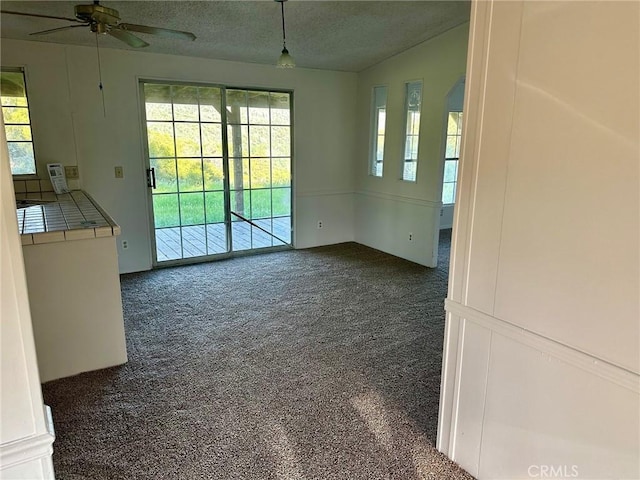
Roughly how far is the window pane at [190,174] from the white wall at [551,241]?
3.65 m

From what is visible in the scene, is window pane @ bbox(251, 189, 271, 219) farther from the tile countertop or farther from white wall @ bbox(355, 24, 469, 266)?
the tile countertop

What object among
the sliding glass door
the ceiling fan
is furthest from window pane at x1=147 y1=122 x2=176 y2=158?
the ceiling fan

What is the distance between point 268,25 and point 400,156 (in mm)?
2099

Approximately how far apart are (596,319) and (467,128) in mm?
764

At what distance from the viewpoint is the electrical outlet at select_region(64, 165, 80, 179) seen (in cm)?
396

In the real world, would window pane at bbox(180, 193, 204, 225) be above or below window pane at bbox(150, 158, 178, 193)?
below

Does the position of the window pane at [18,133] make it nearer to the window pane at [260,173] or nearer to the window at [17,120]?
the window at [17,120]

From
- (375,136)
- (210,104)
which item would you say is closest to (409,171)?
(375,136)

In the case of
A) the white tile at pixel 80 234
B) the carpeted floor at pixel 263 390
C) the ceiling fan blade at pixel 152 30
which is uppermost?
the ceiling fan blade at pixel 152 30

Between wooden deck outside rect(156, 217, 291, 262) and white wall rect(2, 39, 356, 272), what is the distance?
18 centimetres

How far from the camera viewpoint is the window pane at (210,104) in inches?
179

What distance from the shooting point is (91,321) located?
8.34ft

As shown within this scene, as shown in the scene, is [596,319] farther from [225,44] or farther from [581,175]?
[225,44]

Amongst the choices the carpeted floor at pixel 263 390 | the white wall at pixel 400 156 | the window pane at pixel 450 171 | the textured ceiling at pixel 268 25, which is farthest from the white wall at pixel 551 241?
the window pane at pixel 450 171
